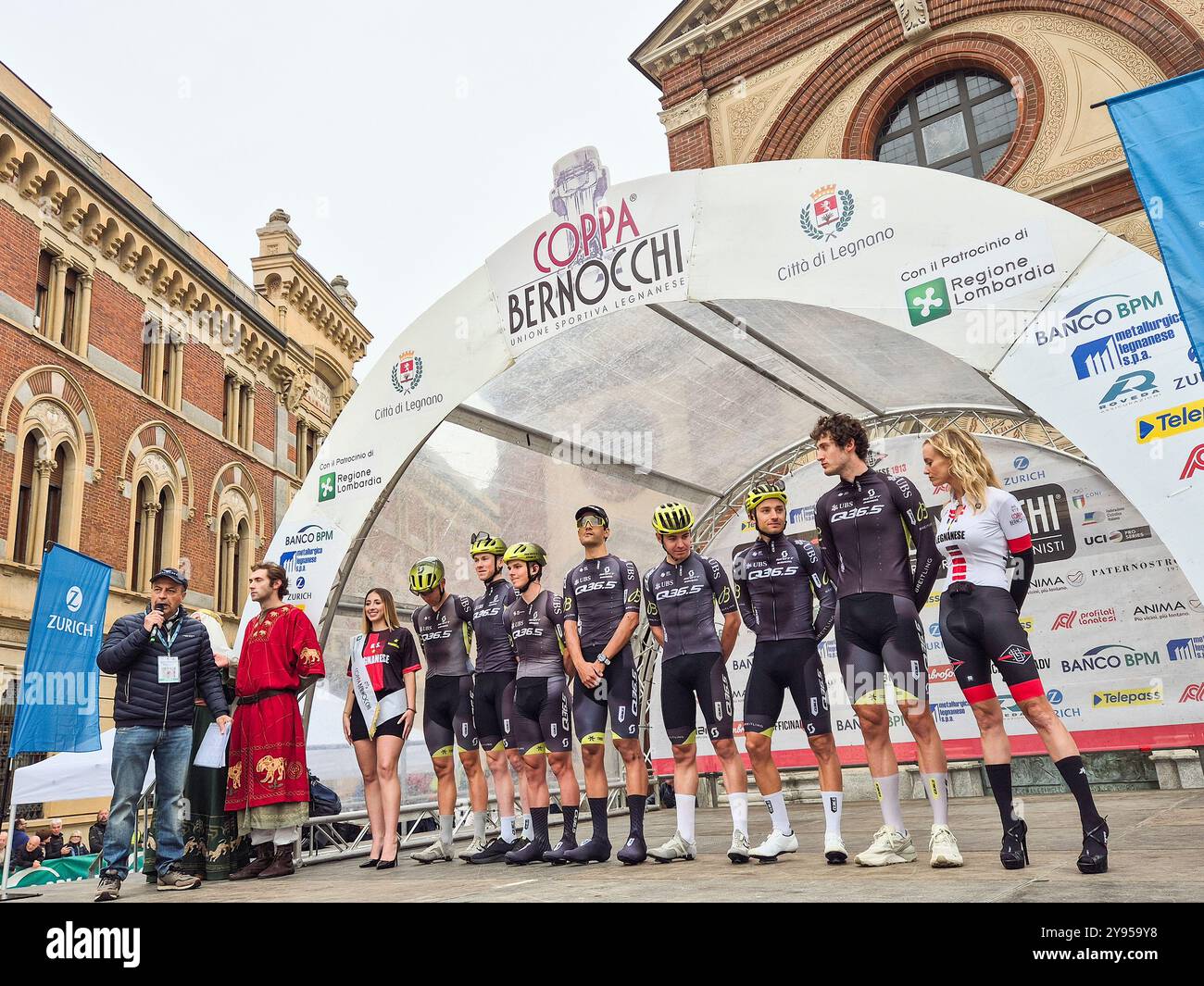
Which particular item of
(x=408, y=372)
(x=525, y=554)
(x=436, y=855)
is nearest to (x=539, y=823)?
(x=436, y=855)

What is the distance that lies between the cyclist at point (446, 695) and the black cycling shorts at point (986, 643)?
368cm

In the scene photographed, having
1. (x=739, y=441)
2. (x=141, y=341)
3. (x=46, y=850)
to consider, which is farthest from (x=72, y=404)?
(x=739, y=441)

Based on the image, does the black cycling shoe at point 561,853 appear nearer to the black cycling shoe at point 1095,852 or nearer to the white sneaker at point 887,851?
the white sneaker at point 887,851

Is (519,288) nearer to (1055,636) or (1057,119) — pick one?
(1055,636)

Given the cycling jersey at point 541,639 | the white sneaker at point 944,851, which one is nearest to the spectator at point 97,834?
the cycling jersey at point 541,639

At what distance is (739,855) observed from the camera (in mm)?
5336

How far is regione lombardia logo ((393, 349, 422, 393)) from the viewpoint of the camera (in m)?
8.36

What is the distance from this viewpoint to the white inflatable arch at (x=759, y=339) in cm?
522

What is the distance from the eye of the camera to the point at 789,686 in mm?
5465

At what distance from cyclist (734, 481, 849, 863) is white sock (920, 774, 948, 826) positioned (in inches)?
25.5

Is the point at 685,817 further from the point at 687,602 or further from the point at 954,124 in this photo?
the point at 954,124

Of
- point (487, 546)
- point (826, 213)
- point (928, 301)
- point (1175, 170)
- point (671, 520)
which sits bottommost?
point (671, 520)

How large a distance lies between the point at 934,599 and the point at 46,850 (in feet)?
38.6

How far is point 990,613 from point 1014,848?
1027mm
